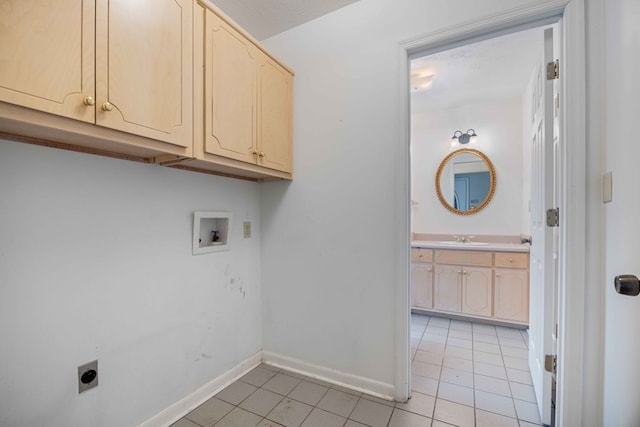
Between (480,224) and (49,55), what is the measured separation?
12.6 feet

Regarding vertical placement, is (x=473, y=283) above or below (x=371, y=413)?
above

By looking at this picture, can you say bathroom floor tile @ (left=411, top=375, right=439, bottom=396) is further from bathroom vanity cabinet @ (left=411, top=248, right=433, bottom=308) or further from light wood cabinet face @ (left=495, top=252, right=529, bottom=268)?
light wood cabinet face @ (left=495, top=252, right=529, bottom=268)

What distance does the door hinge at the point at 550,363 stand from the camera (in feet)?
4.74

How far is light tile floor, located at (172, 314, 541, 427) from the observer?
1.55m

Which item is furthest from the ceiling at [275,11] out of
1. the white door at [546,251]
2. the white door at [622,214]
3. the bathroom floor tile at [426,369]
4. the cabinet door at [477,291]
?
the cabinet door at [477,291]

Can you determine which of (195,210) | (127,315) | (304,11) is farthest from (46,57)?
(304,11)

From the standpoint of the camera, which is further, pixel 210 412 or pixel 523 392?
pixel 523 392

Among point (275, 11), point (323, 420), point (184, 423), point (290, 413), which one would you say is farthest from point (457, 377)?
point (275, 11)

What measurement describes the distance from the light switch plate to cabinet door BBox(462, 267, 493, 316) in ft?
6.35

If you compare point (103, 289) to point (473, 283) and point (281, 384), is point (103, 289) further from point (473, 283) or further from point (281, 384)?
point (473, 283)

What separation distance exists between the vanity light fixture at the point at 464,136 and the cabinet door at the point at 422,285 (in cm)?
160

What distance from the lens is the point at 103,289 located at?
4.28ft

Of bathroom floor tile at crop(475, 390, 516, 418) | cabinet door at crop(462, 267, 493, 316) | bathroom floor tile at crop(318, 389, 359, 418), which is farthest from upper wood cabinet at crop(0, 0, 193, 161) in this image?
cabinet door at crop(462, 267, 493, 316)

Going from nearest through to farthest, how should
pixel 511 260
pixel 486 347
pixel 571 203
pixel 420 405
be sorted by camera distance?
pixel 571 203 < pixel 420 405 < pixel 486 347 < pixel 511 260
